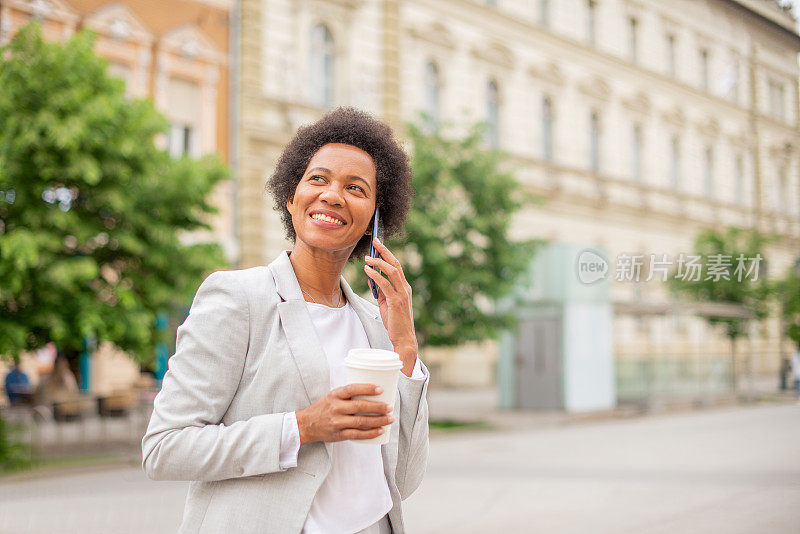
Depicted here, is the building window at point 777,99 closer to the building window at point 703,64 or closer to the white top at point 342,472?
the building window at point 703,64

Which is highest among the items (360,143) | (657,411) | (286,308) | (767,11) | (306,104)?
(306,104)

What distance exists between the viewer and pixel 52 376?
13938 millimetres

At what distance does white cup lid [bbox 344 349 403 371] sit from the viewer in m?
1.77

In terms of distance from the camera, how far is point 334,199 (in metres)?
2.10

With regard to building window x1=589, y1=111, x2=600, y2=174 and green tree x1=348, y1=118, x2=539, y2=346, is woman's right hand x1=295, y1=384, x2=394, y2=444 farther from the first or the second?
building window x1=589, y1=111, x2=600, y2=174

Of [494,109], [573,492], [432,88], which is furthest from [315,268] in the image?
[494,109]

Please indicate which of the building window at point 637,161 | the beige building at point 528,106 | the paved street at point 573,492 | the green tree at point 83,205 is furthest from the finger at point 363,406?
the building window at point 637,161

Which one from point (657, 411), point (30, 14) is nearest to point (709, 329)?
point (657, 411)

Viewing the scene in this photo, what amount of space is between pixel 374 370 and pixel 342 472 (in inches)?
14.5

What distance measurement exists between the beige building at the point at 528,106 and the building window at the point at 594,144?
0.05 metres

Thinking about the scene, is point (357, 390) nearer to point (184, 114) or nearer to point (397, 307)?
point (397, 307)

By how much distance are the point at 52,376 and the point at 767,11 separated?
1275 cm

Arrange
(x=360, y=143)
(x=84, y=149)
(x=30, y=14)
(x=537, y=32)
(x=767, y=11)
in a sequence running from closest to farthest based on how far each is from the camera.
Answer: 1. (x=360, y=143)
2. (x=767, y=11)
3. (x=84, y=149)
4. (x=30, y=14)
5. (x=537, y=32)

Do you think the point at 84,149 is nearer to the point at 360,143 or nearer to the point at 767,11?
the point at 767,11
